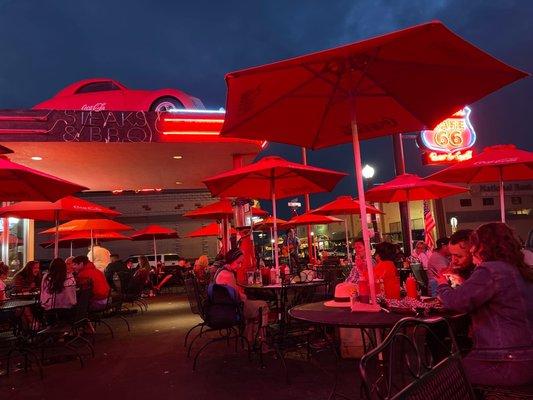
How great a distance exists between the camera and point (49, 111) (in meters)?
10.3

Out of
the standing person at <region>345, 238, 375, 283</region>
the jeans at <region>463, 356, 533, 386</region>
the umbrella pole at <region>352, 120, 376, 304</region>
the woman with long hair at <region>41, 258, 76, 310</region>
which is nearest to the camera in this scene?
the jeans at <region>463, 356, 533, 386</region>

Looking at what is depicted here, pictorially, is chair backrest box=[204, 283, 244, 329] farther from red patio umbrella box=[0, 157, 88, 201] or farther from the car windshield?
the car windshield

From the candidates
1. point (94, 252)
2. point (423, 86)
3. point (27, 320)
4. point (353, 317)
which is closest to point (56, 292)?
point (27, 320)

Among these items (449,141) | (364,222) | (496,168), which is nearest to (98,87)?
(496,168)

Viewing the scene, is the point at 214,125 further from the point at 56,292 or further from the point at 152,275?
the point at 152,275

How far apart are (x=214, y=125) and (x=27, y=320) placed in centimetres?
581

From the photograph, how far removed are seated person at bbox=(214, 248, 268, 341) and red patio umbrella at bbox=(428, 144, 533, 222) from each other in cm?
348

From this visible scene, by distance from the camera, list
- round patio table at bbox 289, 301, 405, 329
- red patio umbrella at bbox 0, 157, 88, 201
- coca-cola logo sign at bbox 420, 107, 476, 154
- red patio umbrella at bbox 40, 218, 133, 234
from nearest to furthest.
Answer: round patio table at bbox 289, 301, 405, 329 → red patio umbrella at bbox 0, 157, 88, 201 → red patio umbrella at bbox 40, 218, 133, 234 → coca-cola logo sign at bbox 420, 107, 476, 154

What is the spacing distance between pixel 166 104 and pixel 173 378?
876 cm

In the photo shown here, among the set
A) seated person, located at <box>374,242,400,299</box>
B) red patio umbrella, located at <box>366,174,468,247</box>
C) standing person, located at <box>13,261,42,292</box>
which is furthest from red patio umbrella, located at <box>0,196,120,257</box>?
seated person, located at <box>374,242,400,299</box>

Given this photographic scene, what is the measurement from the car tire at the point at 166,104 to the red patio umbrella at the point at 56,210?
386 cm

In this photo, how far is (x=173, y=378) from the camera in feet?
17.8

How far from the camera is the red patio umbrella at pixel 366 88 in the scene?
11.4ft

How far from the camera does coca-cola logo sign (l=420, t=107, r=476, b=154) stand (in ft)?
58.0
